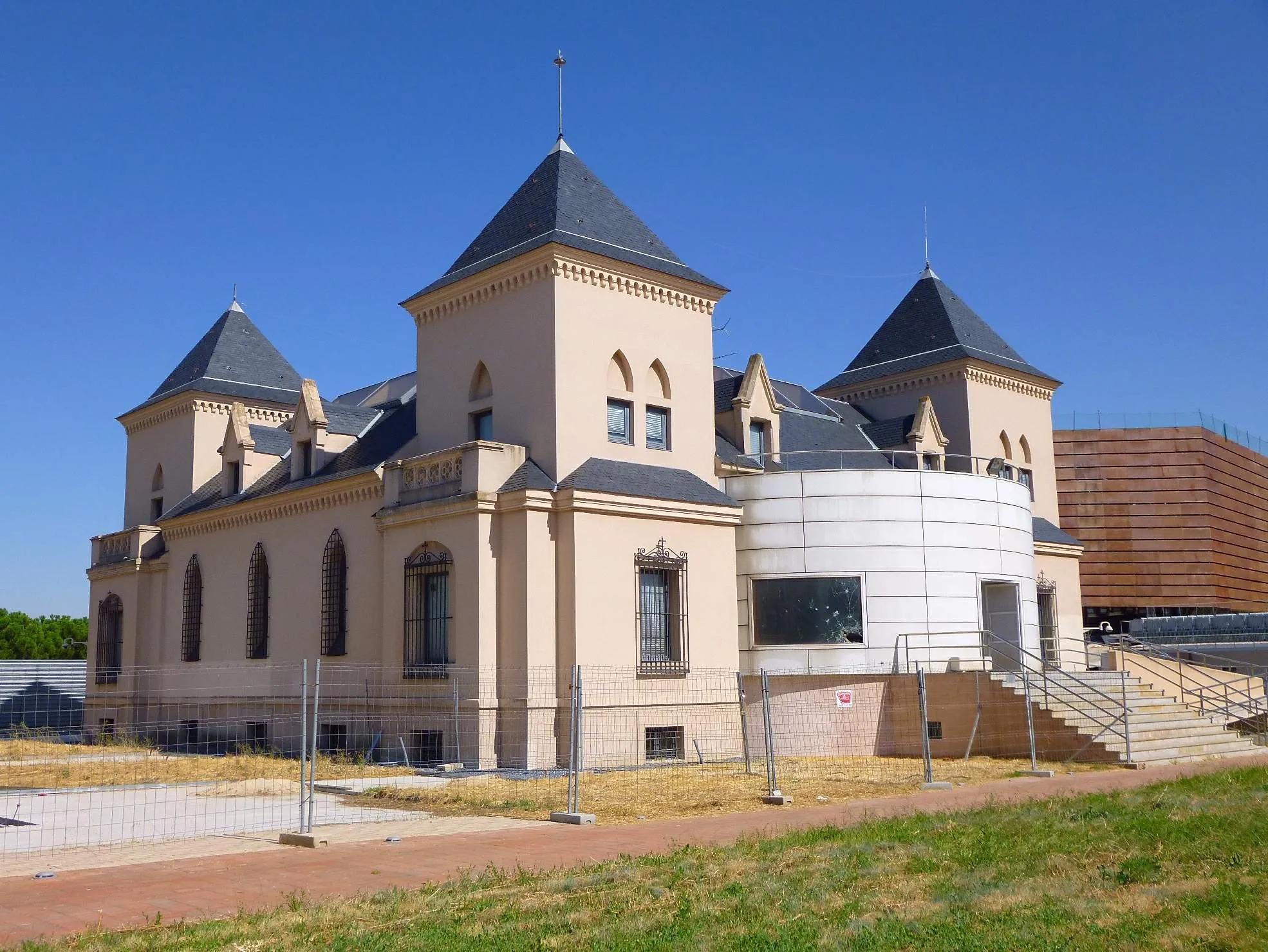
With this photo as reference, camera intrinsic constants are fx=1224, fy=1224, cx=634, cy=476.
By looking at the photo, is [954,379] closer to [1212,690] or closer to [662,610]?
[1212,690]

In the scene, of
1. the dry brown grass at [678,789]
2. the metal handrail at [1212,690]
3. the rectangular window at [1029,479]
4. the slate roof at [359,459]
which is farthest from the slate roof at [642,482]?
the rectangular window at [1029,479]

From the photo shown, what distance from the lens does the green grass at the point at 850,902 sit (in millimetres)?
8734

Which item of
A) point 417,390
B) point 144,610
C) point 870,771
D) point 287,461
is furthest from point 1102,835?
point 144,610

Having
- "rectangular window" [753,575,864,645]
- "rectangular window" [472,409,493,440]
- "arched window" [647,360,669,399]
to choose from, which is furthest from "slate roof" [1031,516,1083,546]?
"rectangular window" [472,409,493,440]

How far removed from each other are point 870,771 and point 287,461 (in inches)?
843

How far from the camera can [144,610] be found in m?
40.1

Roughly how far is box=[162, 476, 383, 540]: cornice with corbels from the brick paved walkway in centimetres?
1637

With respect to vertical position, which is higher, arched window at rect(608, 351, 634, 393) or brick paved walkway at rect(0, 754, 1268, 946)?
arched window at rect(608, 351, 634, 393)

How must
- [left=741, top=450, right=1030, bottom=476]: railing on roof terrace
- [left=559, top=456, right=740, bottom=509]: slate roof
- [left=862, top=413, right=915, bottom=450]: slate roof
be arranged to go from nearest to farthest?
1. [left=559, top=456, right=740, bottom=509]: slate roof
2. [left=741, top=450, right=1030, bottom=476]: railing on roof terrace
3. [left=862, top=413, right=915, bottom=450]: slate roof

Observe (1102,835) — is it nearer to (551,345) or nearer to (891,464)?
(551,345)

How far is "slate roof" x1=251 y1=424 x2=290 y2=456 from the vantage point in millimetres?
38125

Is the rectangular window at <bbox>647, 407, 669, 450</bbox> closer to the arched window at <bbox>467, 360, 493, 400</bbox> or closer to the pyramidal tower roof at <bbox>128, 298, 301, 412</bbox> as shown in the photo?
the arched window at <bbox>467, 360, 493, 400</bbox>

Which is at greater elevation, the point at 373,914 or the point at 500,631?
the point at 500,631

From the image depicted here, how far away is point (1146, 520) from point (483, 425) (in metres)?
43.8
